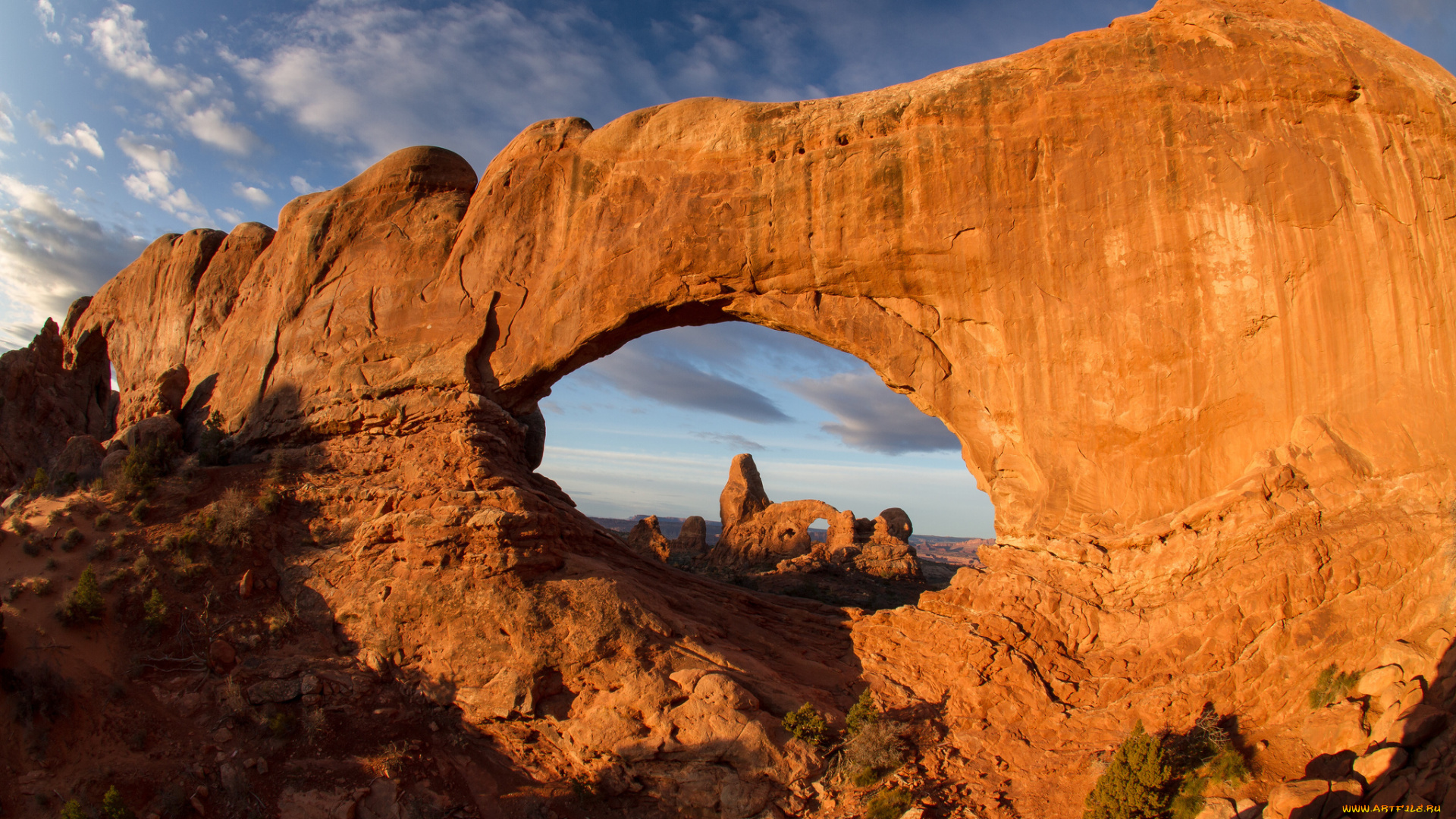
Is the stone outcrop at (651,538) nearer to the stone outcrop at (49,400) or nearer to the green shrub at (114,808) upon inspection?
the stone outcrop at (49,400)

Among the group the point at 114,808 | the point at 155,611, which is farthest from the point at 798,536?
the point at 114,808

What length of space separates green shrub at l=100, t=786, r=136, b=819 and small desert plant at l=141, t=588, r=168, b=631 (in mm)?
3578

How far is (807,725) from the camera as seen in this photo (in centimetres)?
1212

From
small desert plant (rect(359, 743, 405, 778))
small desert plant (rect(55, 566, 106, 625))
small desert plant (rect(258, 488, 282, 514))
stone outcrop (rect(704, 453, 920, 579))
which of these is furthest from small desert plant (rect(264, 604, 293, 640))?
stone outcrop (rect(704, 453, 920, 579))

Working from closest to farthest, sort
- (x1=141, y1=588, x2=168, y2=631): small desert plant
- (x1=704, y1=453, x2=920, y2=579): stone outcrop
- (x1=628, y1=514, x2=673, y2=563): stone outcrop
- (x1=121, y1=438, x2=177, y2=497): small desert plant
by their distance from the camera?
(x1=141, y1=588, x2=168, y2=631): small desert plant → (x1=121, y1=438, x2=177, y2=497): small desert plant → (x1=704, y1=453, x2=920, y2=579): stone outcrop → (x1=628, y1=514, x2=673, y2=563): stone outcrop

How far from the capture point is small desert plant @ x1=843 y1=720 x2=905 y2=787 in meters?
11.4

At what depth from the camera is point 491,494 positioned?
14.6 meters

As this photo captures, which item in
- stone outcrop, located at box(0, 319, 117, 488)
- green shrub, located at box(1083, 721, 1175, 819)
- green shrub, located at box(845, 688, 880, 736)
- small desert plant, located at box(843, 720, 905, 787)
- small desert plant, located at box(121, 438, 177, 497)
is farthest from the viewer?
stone outcrop, located at box(0, 319, 117, 488)

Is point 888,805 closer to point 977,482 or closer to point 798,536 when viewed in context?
point 977,482

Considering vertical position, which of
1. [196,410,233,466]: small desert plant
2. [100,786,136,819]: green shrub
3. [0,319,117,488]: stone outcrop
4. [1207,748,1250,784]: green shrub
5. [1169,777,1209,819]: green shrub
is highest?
[0,319,117,488]: stone outcrop

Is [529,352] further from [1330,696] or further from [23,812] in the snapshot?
[1330,696]

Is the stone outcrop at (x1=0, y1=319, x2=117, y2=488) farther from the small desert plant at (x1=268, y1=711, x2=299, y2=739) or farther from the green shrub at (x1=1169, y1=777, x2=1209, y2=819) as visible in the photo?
the green shrub at (x1=1169, y1=777, x2=1209, y2=819)

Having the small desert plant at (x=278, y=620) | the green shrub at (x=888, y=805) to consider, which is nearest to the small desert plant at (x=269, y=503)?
the small desert plant at (x=278, y=620)

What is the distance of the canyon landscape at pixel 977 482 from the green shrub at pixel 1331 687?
0.07 m
